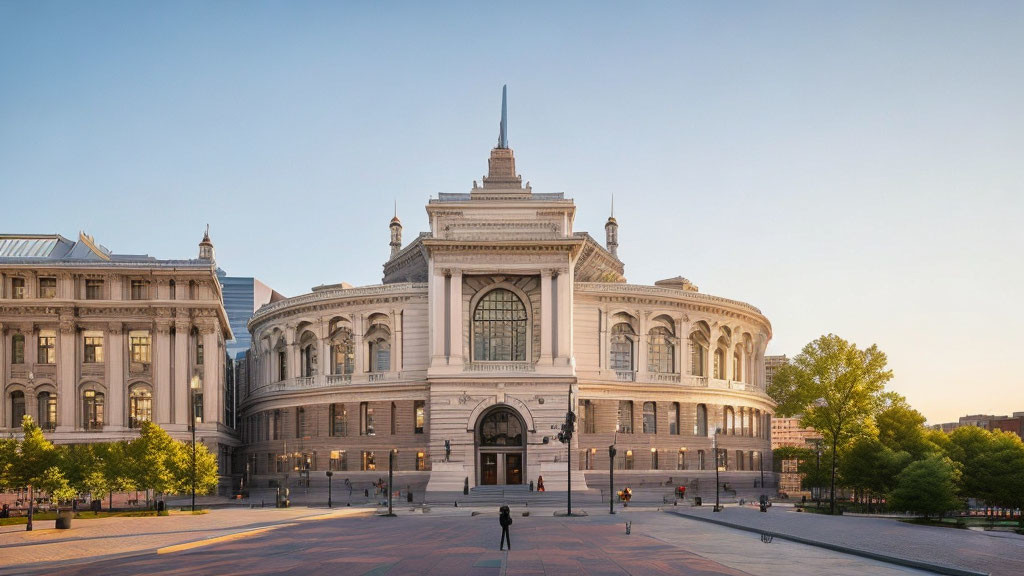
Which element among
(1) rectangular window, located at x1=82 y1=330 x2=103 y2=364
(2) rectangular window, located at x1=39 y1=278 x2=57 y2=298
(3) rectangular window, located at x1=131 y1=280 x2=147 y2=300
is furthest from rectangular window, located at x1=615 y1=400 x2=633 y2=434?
(2) rectangular window, located at x1=39 y1=278 x2=57 y2=298

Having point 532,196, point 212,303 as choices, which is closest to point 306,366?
point 212,303

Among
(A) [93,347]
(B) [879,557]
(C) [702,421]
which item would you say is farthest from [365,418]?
(B) [879,557]

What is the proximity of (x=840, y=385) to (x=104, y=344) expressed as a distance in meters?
67.7

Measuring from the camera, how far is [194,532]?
42.4 m

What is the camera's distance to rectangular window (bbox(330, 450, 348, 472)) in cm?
8544

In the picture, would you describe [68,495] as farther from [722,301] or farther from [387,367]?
[722,301]

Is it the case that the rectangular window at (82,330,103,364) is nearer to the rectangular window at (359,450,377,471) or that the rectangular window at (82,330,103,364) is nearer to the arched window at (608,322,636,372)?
the rectangular window at (359,450,377,471)

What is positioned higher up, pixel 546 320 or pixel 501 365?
pixel 546 320

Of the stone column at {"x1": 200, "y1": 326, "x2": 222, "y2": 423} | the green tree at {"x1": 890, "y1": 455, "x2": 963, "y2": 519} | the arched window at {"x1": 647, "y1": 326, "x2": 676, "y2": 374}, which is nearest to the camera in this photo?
the green tree at {"x1": 890, "y1": 455, "x2": 963, "y2": 519}

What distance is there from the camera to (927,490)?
51.0 meters

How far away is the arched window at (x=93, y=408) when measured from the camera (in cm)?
7650

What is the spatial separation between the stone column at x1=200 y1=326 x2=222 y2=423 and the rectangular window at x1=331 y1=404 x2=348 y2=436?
38.2 feet

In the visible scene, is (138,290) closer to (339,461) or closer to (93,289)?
(93,289)

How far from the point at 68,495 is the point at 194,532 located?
15553mm
